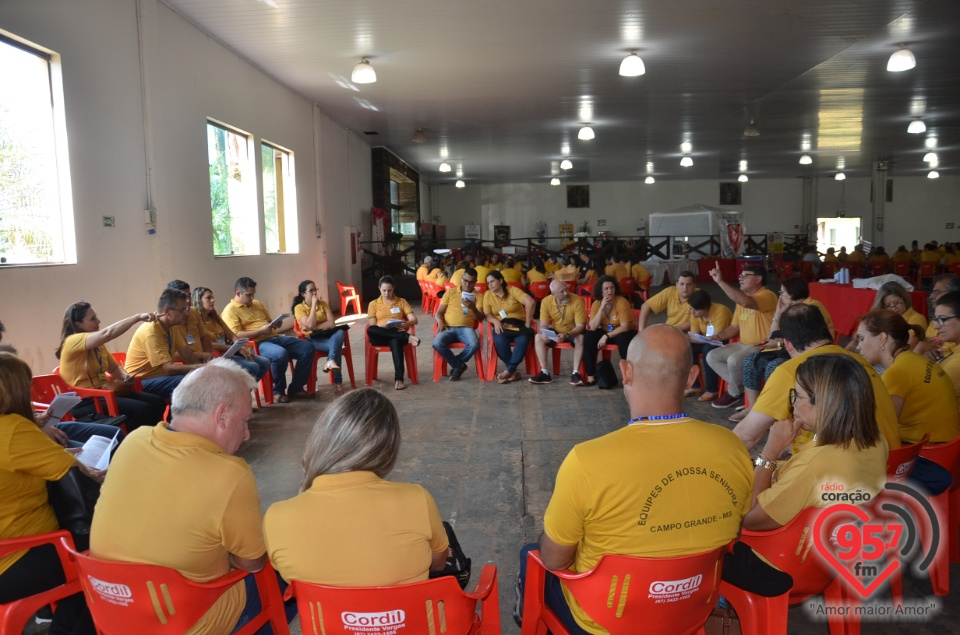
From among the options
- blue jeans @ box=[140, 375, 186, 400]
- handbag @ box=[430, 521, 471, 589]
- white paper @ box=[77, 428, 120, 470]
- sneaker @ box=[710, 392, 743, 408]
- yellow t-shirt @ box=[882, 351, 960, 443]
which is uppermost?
yellow t-shirt @ box=[882, 351, 960, 443]

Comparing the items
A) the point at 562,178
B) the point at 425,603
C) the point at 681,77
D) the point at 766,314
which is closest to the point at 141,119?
the point at 766,314

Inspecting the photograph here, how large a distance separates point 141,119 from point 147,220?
914 millimetres

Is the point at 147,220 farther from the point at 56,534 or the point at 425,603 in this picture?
the point at 425,603

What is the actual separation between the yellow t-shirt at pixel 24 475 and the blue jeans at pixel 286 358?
12.1 feet

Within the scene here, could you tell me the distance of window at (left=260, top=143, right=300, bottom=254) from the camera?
979 centimetres

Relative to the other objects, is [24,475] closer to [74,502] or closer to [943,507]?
[74,502]

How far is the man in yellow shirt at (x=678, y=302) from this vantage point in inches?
230

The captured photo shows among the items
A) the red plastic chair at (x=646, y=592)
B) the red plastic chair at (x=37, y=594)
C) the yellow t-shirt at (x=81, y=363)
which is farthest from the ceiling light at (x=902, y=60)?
the red plastic chair at (x=37, y=594)

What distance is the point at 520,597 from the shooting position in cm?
194

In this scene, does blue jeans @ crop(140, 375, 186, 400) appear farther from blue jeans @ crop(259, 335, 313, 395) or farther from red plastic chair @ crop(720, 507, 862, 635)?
red plastic chair @ crop(720, 507, 862, 635)

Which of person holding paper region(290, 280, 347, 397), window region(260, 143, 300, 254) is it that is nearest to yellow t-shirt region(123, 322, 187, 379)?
person holding paper region(290, 280, 347, 397)

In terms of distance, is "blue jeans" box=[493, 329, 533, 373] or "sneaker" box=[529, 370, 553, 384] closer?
"sneaker" box=[529, 370, 553, 384]

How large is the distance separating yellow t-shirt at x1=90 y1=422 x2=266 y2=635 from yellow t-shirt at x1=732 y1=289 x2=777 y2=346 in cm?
439

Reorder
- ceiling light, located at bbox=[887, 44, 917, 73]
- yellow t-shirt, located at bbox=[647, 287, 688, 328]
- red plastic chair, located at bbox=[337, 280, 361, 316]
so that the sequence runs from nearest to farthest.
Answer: yellow t-shirt, located at bbox=[647, 287, 688, 328], ceiling light, located at bbox=[887, 44, 917, 73], red plastic chair, located at bbox=[337, 280, 361, 316]
